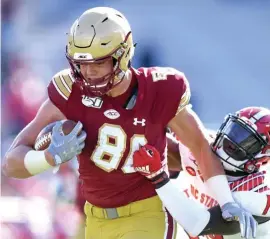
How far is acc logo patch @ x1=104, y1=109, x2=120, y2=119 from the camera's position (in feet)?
9.55

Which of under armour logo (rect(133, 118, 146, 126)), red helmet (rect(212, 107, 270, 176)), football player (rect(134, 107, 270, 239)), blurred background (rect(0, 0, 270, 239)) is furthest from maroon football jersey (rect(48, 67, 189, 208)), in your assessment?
blurred background (rect(0, 0, 270, 239))

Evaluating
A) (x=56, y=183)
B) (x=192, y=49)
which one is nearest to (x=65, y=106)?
(x=56, y=183)

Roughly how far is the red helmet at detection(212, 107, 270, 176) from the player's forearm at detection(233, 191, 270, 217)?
155 mm

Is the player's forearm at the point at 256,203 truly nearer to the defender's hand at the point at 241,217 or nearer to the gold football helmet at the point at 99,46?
the defender's hand at the point at 241,217

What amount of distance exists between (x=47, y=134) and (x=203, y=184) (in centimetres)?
72

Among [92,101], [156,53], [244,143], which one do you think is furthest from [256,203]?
[156,53]

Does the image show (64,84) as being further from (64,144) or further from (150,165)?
(150,165)

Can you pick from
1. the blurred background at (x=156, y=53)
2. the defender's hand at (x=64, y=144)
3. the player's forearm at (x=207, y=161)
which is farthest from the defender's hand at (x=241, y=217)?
the blurred background at (x=156, y=53)

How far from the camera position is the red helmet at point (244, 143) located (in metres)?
3.05

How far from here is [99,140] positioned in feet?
9.62

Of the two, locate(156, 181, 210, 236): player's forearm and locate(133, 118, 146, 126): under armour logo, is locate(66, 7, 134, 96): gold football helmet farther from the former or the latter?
locate(156, 181, 210, 236): player's forearm

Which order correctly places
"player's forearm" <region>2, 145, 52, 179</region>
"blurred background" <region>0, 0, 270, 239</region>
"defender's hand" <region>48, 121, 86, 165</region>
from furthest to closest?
"blurred background" <region>0, 0, 270, 239</region>, "player's forearm" <region>2, 145, 52, 179</region>, "defender's hand" <region>48, 121, 86, 165</region>

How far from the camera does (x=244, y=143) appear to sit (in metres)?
3.05

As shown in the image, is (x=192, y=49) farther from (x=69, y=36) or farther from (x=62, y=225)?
(x=69, y=36)
